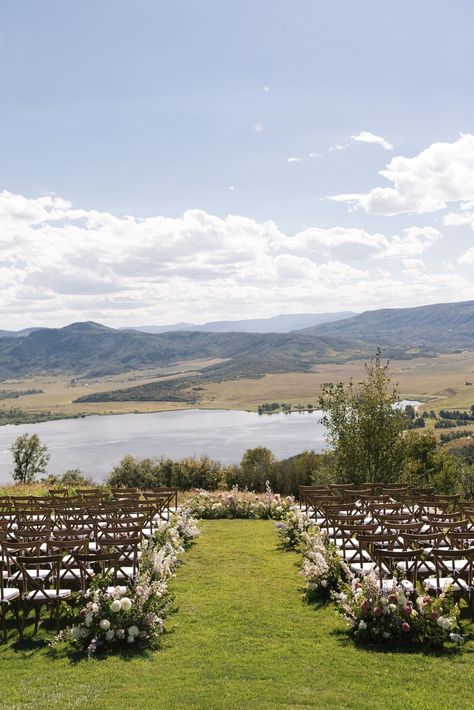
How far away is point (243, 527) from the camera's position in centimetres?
1502

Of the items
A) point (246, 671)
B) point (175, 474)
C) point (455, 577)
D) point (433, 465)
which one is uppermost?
point (455, 577)

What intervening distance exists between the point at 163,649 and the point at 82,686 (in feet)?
3.95

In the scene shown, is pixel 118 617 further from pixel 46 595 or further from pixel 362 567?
pixel 362 567

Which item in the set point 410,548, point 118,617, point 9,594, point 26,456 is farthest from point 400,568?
point 26,456

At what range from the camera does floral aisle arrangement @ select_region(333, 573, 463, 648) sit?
669 centimetres

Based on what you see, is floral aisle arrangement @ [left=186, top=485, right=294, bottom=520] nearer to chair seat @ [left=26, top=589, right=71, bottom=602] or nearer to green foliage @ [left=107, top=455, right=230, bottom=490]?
green foliage @ [left=107, top=455, right=230, bottom=490]

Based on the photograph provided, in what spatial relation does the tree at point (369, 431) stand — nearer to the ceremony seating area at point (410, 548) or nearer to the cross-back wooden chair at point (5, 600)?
the ceremony seating area at point (410, 548)

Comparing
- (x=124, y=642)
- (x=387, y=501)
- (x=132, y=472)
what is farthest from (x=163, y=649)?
(x=132, y=472)

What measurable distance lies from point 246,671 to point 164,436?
115588mm

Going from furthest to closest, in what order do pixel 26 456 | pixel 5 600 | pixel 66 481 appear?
pixel 26 456, pixel 66 481, pixel 5 600

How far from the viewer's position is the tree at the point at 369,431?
20.9 metres

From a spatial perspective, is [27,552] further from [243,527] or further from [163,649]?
[243,527]

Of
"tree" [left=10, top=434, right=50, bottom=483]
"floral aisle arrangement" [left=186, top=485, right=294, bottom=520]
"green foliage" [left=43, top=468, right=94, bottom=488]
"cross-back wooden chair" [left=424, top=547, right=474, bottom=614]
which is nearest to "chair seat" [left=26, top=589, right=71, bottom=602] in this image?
"cross-back wooden chair" [left=424, top=547, right=474, bottom=614]

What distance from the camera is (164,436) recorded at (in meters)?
120
